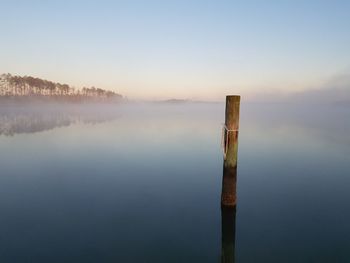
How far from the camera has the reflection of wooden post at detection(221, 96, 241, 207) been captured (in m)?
8.91

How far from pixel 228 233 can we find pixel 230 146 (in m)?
3.24

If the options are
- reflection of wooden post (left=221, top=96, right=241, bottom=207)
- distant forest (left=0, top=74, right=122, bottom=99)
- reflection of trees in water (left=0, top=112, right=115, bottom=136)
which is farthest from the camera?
distant forest (left=0, top=74, right=122, bottom=99)

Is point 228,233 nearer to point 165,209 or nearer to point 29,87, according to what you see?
point 165,209

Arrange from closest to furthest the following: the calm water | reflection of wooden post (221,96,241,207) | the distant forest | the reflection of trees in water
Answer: the calm water, reflection of wooden post (221,96,241,207), the reflection of trees in water, the distant forest

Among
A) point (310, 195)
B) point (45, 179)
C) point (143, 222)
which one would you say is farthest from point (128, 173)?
point (310, 195)

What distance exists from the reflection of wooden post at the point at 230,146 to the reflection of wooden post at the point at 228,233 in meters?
0.49

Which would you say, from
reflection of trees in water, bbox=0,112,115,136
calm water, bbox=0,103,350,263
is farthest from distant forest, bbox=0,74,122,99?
calm water, bbox=0,103,350,263

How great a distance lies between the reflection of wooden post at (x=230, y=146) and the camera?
8.91 metres

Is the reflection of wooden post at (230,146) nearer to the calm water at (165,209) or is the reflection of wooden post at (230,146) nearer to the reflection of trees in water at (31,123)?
the calm water at (165,209)

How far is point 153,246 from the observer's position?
313 inches

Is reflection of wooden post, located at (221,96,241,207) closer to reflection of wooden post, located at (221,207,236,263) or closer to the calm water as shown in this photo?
reflection of wooden post, located at (221,207,236,263)

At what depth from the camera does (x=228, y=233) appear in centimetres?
902

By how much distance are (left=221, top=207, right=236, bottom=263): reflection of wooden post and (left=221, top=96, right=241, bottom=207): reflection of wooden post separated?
1.59 ft

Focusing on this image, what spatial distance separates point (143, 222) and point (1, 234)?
4.87 meters
